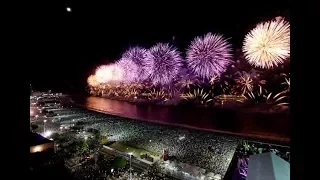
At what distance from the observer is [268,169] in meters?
5.19

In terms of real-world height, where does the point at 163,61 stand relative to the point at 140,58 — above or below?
below

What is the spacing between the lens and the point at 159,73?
1966 centimetres

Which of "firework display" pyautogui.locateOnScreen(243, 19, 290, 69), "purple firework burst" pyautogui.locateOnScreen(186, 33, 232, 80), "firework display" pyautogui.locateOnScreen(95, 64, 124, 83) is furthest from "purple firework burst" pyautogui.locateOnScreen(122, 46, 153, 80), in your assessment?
"firework display" pyautogui.locateOnScreen(243, 19, 290, 69)

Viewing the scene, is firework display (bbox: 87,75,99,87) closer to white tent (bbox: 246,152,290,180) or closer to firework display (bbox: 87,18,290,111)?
firework display (bbox: 87,18,290,111)

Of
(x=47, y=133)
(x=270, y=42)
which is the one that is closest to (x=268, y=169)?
(x=270, y=42)

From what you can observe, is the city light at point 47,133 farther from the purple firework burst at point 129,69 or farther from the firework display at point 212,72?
the purple firework burst at point 129,69

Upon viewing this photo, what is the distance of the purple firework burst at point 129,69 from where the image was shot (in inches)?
894


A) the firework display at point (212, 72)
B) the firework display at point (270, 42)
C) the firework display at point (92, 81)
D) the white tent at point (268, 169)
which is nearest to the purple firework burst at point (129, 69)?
the firework display at point (212, 72)

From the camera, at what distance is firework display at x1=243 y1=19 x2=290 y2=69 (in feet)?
45.3

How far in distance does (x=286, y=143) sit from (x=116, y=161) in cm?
738

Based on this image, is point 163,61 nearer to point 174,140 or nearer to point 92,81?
point 174,140

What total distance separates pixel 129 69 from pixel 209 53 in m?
9.79
